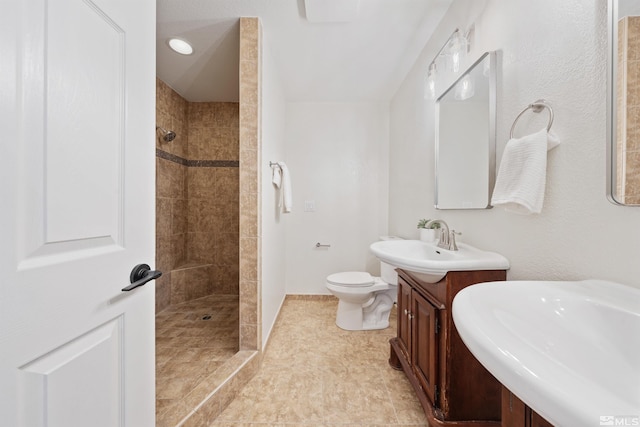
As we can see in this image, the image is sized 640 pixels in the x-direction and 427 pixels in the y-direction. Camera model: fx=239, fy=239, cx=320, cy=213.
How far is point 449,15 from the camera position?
59.1 inches

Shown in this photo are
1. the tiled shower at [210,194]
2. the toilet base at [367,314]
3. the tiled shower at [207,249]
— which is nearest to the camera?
the tiled shower at [207,249]

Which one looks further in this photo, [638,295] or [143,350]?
[143,350]

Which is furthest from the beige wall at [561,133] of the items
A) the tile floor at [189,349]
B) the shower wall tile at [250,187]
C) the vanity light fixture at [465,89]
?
the tile floor at [189,349]

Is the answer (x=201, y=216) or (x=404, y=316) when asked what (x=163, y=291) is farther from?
(x=404, y=316)

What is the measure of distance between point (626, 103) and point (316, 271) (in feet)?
8.41

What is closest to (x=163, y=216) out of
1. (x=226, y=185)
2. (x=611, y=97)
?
(x=226, y=185)

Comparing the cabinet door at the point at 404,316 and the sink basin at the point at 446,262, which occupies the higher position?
the sink basin at the point at 446,262

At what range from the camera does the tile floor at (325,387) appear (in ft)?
4.08

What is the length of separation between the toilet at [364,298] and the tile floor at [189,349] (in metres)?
0.91

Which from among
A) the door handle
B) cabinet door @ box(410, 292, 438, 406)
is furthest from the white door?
cabinet door @ box(410, 292, 438, 406)

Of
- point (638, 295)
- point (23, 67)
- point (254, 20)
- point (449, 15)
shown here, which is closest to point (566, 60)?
point (638, 295)

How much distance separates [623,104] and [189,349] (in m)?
2.35

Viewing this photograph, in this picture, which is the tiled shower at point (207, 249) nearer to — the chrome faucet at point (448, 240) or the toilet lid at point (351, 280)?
the toilet lid at point (351, 280)

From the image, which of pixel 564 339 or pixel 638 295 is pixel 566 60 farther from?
pixel 564 339
